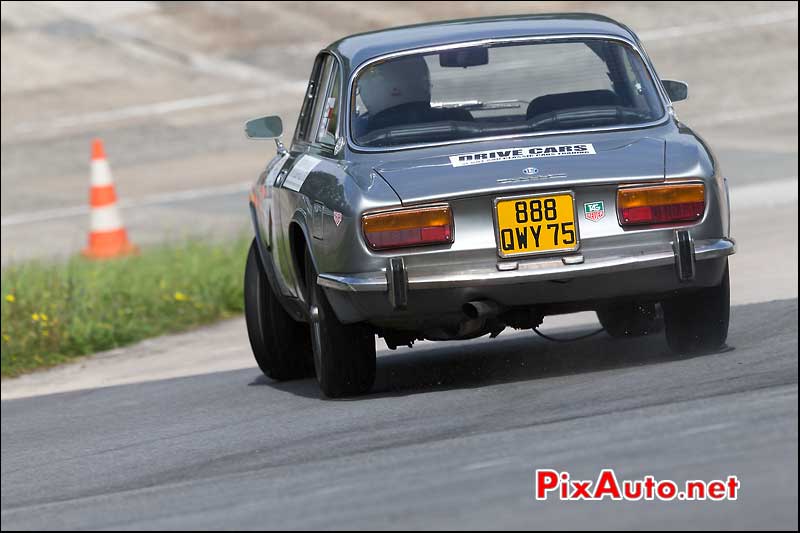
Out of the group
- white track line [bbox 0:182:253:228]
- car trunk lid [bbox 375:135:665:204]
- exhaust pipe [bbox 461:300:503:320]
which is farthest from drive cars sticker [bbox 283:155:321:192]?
white track line [bbox 0:182:253:228]

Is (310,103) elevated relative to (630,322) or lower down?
elevated

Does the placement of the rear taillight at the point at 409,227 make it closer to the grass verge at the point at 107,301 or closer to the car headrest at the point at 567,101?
the car headrest at the point at 567,101

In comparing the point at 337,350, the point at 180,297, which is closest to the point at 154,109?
the point at 180,297

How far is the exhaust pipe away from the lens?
6172mm

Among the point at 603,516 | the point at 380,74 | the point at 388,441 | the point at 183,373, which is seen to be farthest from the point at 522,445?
the point at 183,373

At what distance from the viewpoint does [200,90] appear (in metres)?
21.7

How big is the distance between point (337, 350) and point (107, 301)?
12.7ft

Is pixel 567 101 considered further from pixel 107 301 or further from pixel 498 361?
pixel 107 301

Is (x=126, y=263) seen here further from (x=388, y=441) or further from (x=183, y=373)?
(x=388, y=441)

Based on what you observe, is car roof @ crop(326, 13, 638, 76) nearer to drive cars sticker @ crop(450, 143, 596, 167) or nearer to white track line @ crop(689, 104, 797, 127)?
drive cars sticker @ crop(450, 143, 596, 167)

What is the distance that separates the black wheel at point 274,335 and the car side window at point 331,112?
85 cm

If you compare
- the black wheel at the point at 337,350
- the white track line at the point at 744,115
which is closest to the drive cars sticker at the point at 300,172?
the black wheel at the point at 337,350

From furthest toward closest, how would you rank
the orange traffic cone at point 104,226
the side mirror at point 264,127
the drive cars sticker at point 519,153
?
the orange traffic cone at point 104,226 → the side mirror at point 264,127 → the drive cars sticker at point 519,153

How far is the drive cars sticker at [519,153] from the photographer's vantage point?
632cm
